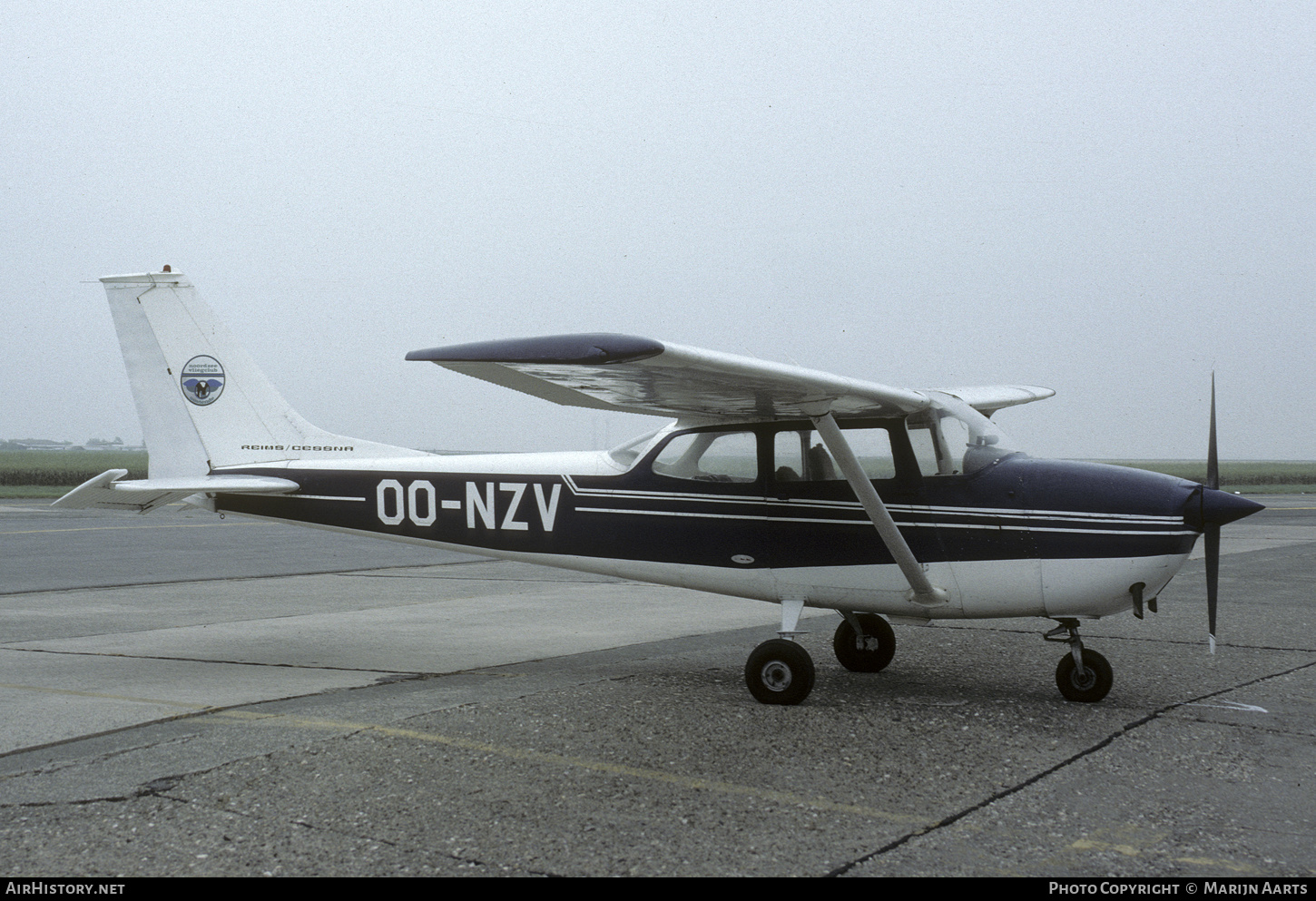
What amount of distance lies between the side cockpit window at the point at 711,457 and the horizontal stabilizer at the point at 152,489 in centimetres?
325

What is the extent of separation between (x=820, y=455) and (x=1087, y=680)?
86.3 inches

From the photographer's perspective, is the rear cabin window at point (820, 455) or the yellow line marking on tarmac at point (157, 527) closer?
the rear cabin window at point (820, 455)

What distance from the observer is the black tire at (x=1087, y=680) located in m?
6.50

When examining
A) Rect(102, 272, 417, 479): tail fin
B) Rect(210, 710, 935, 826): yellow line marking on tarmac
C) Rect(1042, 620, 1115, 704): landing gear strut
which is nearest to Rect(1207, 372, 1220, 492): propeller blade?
Rect(1042, 620, 1115, 704): landing gear strut

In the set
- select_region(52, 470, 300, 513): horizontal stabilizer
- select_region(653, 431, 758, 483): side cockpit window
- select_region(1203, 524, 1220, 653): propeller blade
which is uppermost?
select_region(653, 431, 758, 483): side cockpit window

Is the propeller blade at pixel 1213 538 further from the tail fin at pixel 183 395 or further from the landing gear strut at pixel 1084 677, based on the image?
the tail fin at pixel 183 395

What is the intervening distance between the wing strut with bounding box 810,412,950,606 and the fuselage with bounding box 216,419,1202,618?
0.16m

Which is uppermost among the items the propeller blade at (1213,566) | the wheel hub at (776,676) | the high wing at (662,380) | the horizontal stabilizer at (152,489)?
the high wing at (662,380)

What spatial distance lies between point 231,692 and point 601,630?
382cm

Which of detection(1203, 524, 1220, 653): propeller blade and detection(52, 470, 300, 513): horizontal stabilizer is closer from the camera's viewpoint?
detection(1203, 524, 1220, 653): propeller blade

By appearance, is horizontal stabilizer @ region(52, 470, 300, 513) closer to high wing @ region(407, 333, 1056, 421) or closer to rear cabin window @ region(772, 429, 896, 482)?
high wing @ region(407, 333, 1056, 421)

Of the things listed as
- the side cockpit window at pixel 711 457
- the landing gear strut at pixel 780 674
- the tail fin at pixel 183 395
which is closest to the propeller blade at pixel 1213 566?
the landing gear strut at pixel 780 674

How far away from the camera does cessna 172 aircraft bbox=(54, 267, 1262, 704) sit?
6.21 meters

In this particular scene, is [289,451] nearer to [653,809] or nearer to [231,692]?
[231,692]
